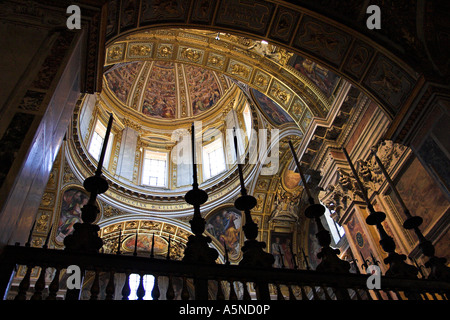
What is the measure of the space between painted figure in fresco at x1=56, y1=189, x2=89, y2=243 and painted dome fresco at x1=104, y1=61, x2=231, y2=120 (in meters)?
6.29

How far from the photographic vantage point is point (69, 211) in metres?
13.3

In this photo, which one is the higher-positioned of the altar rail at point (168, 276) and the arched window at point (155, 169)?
the arched window at point (155, 169)

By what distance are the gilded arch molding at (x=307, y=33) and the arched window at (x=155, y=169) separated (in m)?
11.1

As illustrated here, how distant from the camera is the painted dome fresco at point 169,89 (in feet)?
61.5

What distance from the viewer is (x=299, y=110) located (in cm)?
1030

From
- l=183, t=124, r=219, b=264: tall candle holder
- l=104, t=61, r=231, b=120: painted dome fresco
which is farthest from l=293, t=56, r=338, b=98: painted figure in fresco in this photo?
l=104, t=61, r=231, b=120: painted dome fresco

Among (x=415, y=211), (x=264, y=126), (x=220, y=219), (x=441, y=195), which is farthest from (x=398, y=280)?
(x=220, y=219)

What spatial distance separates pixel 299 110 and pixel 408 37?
13.3 ft

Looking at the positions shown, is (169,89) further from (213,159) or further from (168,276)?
(168,276)

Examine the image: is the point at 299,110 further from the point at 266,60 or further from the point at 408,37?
the point at 408,37

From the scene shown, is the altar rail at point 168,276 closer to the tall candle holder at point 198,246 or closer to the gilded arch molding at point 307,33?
the tall candle holder at point 198,246

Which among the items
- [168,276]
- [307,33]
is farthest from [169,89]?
[168,276]

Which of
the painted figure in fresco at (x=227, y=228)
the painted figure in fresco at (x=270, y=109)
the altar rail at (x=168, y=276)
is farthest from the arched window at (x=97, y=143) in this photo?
the altar rail at (x=168, y=276)

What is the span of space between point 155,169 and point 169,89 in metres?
4.78
